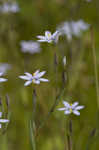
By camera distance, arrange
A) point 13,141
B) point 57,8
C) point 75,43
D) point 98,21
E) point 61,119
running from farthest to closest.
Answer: point 57,8
point 98,21
point 75,43
point 13,141
point 61,119

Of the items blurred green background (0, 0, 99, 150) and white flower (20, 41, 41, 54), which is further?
white flower (20, 41, 41, 54)

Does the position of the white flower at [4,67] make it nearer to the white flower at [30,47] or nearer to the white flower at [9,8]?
the white flower at [30,47]

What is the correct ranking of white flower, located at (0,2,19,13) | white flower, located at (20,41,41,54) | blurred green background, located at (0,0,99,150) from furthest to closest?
white flower, located at (20,41,41,54) < white flower, located at (0,2,19,13) < blurred green background, located at (0,0,99,150)

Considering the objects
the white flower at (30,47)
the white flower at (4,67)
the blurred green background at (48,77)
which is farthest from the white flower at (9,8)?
the white flower at (4,67)

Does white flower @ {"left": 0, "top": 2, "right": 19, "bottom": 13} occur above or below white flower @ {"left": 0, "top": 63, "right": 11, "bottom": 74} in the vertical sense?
above

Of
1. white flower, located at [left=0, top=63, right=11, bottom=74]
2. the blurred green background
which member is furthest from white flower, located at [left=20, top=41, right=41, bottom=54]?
white flower, located at [left=0, top=63, right=11, bottom=74]

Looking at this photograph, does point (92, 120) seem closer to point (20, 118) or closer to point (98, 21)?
point (20, 118)

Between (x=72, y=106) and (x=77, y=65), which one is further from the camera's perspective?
(x=77, y=65)

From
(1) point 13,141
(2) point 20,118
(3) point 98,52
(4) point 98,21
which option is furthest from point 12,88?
(4) point 98,21

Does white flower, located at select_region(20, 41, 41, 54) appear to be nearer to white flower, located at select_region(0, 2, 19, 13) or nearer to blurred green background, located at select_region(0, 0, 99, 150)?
blurred green background, located at select_region(0, 0, 99, 150)
